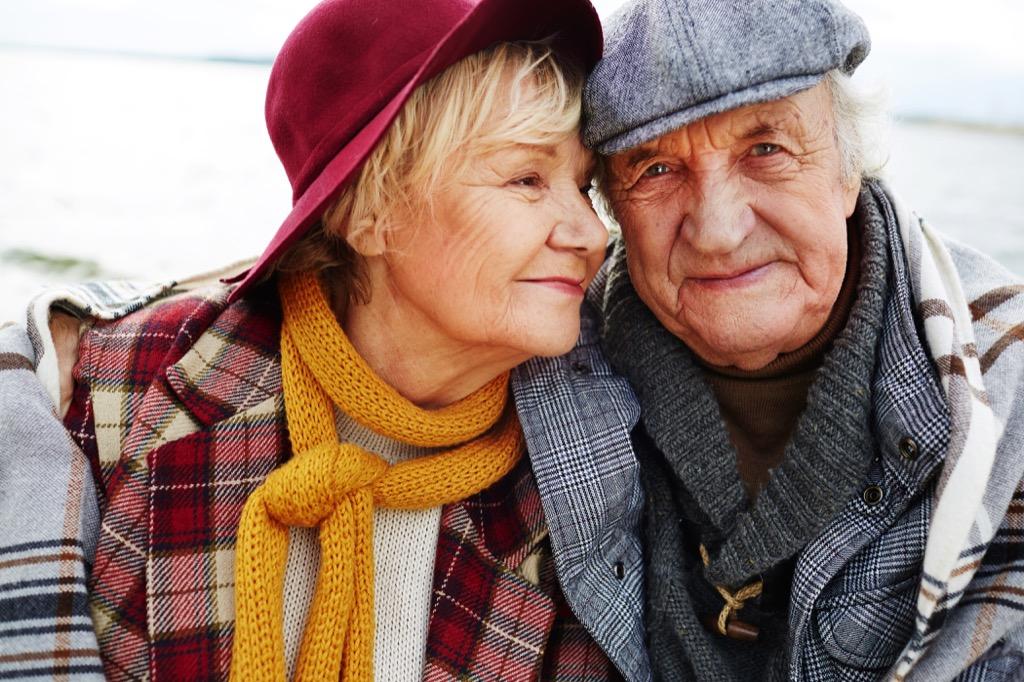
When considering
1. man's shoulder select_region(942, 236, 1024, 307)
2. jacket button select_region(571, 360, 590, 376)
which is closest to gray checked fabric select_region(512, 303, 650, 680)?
jacket button select_region(571, 360, 590, 376)

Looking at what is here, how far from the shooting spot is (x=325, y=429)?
1954 mm

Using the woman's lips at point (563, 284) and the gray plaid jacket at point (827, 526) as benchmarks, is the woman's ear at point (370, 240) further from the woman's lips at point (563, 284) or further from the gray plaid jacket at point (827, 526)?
the gray plaid jacket at point (827, 526)

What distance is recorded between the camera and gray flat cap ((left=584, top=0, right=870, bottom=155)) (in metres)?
1.75

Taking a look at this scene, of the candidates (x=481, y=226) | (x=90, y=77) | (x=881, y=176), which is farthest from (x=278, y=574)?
(x=90, y=77)

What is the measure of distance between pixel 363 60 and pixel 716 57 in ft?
2.41

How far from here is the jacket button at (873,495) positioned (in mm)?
1870

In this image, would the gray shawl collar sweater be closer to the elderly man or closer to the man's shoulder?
the elderly man

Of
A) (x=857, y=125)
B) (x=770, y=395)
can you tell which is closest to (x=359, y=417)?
(x=770, y=395)

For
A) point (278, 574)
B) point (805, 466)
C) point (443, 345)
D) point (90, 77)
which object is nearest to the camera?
point (278, 574)

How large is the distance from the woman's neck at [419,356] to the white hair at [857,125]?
89 cm

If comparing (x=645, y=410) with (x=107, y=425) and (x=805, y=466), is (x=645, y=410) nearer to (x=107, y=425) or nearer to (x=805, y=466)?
(x=805, y=466)

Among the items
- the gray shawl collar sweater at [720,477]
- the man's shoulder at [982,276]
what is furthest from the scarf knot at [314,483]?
the man's shoulder at [982,276]

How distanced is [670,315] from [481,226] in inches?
22.4

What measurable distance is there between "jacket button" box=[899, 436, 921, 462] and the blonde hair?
97 centimetres
